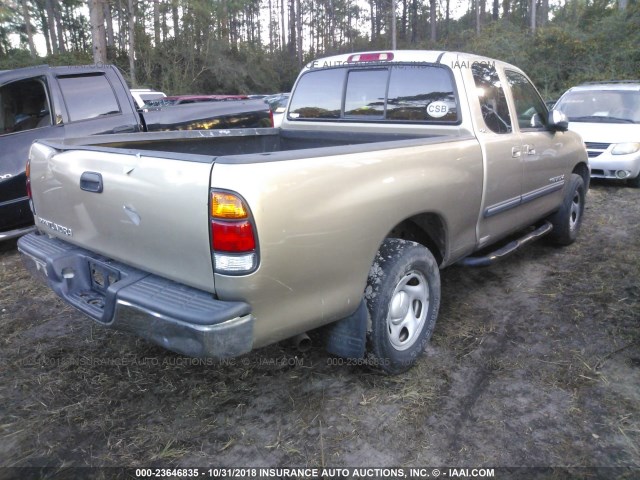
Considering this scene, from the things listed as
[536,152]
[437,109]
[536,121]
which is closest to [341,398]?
[437,109]

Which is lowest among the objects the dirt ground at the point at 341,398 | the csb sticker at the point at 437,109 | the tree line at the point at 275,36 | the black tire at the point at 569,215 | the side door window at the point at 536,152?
the dirt ground at the point at 341,398

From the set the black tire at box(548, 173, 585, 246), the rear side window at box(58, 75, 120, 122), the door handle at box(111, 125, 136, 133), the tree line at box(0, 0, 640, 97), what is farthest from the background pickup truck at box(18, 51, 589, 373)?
the tree line at box(0, 0, 640, 97)

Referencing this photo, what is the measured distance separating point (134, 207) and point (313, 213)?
2.82ft

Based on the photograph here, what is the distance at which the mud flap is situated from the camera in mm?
2713

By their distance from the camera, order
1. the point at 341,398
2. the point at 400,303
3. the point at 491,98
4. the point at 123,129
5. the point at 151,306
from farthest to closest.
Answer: the point at 123,129 < the point at 491,98 < the point at 400,303 < the point at 341,398 < the point at 151,306

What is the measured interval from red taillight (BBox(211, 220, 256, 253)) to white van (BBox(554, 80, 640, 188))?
309 inches

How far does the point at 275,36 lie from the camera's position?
48.3m

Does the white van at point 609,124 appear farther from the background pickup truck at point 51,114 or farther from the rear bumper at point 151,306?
the rear bumper at point 151,306

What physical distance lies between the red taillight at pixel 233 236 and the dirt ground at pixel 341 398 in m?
1.04

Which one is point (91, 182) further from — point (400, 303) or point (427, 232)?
point (427, 232)

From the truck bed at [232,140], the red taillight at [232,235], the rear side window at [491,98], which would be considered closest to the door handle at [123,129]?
the truck bed at [232,140]

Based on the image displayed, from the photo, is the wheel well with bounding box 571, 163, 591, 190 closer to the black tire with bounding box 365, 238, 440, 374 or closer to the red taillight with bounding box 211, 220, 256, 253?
the black tire with bounding box 365, 238, 440, 374

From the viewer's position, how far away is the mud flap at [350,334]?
8.90 ft

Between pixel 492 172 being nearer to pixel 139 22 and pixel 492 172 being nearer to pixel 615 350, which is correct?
pixel 615 350
